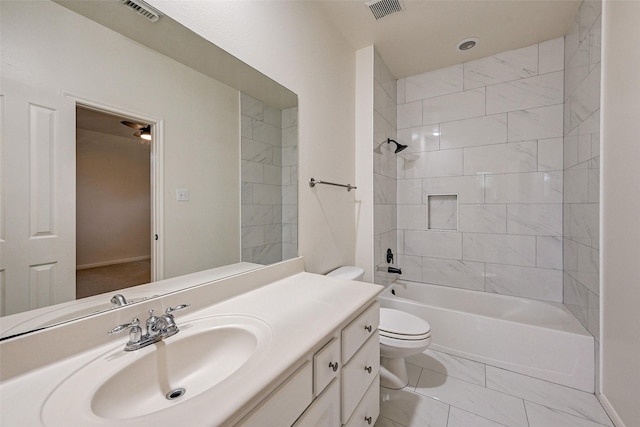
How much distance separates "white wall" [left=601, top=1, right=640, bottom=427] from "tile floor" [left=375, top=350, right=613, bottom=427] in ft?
0.58

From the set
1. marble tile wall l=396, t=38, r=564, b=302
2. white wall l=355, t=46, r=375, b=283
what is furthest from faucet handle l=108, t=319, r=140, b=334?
marble tile wall l=396, t=38, r=564, b=302

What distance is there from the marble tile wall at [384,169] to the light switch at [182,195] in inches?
65.4

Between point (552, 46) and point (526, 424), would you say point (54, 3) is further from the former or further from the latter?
point (552, 46)

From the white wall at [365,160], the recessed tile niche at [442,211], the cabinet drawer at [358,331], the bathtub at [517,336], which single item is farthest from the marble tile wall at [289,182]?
the recessed tile niche at [442,211]

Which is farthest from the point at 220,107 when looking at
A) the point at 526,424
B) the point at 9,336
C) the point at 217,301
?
the point at 526,424

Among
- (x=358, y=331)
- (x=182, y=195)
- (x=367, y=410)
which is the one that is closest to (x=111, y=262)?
(x=182, y=195)

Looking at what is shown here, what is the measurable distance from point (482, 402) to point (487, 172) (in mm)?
1910

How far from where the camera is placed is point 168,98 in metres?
0.95

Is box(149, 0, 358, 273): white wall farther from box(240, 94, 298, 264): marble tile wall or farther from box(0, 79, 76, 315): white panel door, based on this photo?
box(0, 79, 76, 315): white panel door

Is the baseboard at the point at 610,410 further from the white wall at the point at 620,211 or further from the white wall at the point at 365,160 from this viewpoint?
the white wall at the point at 365,160

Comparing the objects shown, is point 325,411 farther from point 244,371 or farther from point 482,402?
point 482,402

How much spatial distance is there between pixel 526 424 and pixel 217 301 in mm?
1767

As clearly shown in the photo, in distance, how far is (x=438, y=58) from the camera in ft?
8.12

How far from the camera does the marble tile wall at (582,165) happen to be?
1589 millimetres
